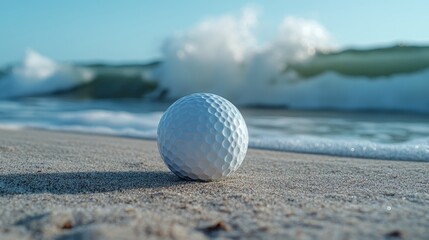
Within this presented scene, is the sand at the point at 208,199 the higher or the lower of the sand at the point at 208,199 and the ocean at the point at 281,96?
the lower

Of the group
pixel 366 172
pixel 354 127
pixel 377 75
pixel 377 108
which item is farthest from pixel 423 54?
pixel 366 172

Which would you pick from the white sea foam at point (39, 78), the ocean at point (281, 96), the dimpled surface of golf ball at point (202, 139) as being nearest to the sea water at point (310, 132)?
the ocean at point (281, 96)

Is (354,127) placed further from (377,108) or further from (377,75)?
(377,75)

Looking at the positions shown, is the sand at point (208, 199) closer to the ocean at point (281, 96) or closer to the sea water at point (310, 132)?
the sea water at point (310, 132)

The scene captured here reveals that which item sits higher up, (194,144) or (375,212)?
(194,144)

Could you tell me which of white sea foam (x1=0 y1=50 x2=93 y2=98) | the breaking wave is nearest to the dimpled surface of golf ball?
the breaking wave

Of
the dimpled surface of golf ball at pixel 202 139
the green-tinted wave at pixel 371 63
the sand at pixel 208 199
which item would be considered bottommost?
the sand at pixel 208 199

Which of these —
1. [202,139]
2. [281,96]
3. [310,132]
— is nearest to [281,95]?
[281,96]
